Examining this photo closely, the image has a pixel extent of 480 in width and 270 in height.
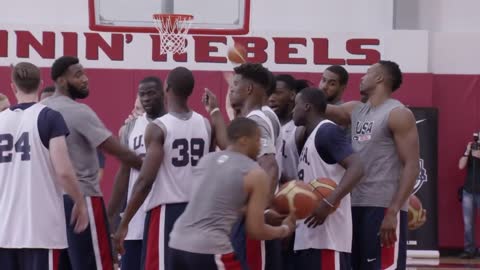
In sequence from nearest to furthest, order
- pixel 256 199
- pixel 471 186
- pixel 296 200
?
pixel 256 199
pixel 296 200
pixel 471 186

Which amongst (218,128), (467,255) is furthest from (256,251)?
(467,255)

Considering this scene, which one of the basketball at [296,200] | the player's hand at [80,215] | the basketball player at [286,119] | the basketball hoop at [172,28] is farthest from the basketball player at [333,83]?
the basketball hoop at [172,28]

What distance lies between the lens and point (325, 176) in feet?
22.0

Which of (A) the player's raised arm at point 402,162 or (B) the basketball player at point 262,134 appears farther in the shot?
(A) the player's raised arm at point 402,162

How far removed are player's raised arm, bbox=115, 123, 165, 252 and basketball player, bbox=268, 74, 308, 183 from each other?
1063 millimetres

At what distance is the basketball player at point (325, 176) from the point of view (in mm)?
6434

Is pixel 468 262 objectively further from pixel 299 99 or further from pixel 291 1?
pixel 299 99

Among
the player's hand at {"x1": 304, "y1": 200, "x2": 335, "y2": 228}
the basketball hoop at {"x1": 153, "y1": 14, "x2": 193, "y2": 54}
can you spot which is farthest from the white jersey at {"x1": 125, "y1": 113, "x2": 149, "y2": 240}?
the basketball hoop at {"x1": 153, "y1": 14, "x2": 193, "y2": 54}

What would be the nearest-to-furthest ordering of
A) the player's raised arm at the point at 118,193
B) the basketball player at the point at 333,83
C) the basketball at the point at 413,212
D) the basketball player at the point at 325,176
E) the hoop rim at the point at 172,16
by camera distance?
the basketball player at the point at 325,176 < the player's raised arm at the point at 118,193 < the basketball at the point at 413,212 < the basketball player at the point at 333,83 < the hoop rim at the point at 172,16

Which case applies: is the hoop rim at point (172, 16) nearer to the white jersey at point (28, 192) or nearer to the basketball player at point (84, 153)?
the basketball player at point (84, 153)

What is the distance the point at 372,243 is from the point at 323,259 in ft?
1.30

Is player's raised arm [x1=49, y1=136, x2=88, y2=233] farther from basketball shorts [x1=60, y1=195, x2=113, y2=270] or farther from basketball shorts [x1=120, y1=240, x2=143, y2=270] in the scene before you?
basketball shorts [x1=120, y1=240, x2=143, y2=270]

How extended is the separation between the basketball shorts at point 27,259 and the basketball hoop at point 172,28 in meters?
6.44

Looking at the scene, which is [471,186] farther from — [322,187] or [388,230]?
[322,187]
